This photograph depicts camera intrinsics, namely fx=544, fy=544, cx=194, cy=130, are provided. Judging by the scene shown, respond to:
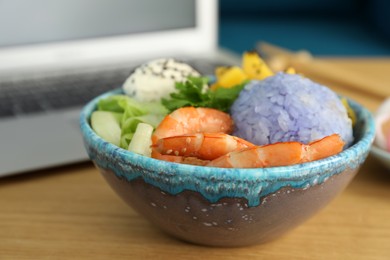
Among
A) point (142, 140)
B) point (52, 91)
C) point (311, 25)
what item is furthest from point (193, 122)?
point (311, 25)

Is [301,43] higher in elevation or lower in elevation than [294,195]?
lower

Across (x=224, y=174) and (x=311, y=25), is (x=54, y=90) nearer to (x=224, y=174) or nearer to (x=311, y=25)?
(x=224, y=174)

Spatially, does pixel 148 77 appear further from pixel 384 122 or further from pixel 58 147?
pixel 384 122

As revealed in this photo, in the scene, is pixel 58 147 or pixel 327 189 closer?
pixel 327 189

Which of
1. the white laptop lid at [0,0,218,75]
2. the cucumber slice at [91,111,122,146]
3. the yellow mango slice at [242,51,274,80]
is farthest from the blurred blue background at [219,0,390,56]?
the cucumber slice at [91,111,122,146]

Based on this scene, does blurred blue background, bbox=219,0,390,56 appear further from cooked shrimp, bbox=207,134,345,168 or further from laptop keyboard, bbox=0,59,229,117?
cooked shrimp, bbox=207,134,345,168

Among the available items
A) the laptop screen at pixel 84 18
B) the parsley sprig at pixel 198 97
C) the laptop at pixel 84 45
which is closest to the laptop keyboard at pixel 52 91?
the laptop at pixel 84 45

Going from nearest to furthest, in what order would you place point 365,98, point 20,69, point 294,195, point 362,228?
point 294,195, point 362,228, point 365,98, point 20,69

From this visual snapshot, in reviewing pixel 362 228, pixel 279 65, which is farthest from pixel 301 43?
pixel 362 228
